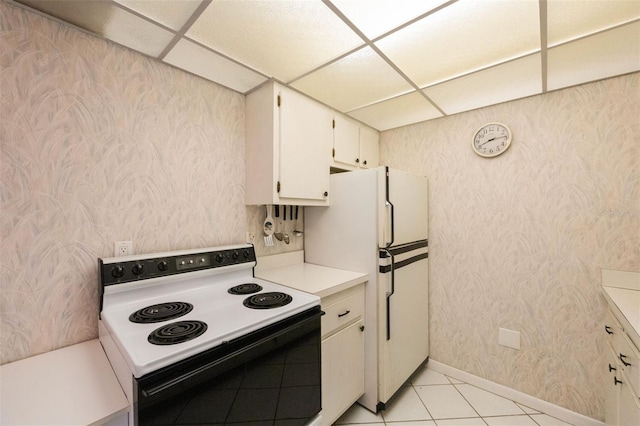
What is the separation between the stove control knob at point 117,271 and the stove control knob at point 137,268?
0.04 meters

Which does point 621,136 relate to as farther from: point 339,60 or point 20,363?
point 20,363

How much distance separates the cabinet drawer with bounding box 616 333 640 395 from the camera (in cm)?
107

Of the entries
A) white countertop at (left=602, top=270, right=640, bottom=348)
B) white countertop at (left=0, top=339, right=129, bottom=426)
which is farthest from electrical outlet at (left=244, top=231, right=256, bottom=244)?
white countertop at (left=602, top=270, right=640, bottom=348)

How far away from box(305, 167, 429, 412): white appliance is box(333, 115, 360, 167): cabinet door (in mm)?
288

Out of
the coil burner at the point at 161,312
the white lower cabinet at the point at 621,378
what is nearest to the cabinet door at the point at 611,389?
the white lower cabinet at the point at 621,378

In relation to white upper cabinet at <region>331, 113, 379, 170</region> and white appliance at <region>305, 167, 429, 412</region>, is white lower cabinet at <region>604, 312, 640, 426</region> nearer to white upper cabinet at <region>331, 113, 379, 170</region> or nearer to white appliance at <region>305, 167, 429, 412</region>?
white appliance at <region>305, 167, 429, 412</region>

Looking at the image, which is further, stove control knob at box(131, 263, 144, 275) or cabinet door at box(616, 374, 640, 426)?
stove control knob at box(131, 263, 144, 275)

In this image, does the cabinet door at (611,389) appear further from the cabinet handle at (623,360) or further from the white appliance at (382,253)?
the white appliance at (382,253)

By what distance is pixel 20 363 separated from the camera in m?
1.11

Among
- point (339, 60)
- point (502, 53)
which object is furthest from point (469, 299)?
point (339, 60)

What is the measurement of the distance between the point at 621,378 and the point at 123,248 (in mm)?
2523

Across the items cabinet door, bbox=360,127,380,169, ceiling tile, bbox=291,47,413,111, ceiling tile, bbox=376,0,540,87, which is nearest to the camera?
ceiling tile, bbox=376,0,540,87

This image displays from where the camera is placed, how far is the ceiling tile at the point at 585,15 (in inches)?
43.9

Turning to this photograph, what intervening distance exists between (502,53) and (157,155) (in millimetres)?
1980
